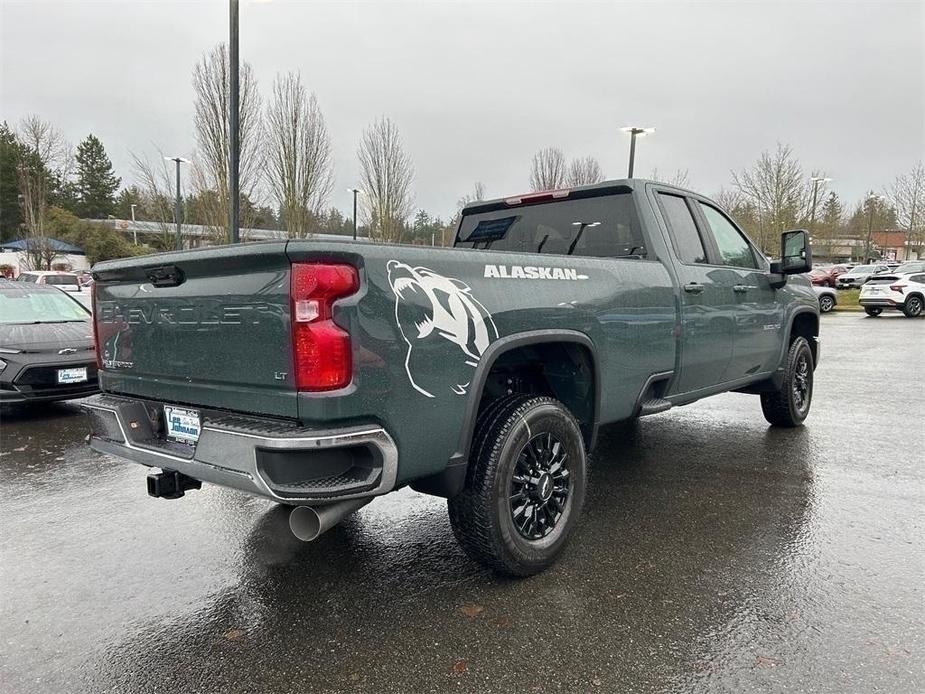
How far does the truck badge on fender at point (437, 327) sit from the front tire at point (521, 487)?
39 cm

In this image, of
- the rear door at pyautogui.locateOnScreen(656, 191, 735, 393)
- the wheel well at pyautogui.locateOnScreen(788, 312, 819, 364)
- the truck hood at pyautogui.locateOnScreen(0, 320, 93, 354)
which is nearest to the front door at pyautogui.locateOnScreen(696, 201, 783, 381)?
the rear door at pyautogui.locateOnScreen(656, 191, 735, 393)

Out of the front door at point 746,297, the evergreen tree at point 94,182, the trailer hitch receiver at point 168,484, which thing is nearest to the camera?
the trailer hitch receiver at point 168,484

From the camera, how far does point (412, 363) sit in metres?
2.35

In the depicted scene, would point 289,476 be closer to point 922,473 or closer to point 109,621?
point 109,621

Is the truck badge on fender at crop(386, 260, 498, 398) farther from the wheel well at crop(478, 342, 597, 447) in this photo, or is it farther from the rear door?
the rear door

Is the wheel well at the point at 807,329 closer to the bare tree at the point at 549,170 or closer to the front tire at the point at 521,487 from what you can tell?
the front tire at the point at 521,487

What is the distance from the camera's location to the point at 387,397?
2277mm

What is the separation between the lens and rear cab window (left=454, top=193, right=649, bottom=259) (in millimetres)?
3957

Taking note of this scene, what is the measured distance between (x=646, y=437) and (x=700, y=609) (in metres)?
3.07

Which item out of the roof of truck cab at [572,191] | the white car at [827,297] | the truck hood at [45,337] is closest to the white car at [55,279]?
the truck hood at [45,337]

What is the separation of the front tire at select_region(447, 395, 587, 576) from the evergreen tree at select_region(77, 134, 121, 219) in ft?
229

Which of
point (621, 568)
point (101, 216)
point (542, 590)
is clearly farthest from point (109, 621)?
point (101, 216)

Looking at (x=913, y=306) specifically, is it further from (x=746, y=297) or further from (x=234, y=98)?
(x=234, y=98)

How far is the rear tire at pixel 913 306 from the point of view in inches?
793
